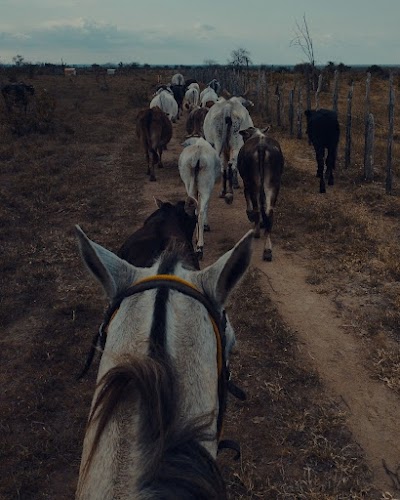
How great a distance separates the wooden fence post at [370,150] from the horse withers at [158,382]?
30.3 feet

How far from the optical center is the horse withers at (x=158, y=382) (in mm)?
1071

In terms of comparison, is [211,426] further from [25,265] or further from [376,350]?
[25,265]

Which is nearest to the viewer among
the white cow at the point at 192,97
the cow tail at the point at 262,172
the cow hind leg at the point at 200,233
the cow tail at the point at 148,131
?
the cow tail at the point at 262,172

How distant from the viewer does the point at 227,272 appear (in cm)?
172

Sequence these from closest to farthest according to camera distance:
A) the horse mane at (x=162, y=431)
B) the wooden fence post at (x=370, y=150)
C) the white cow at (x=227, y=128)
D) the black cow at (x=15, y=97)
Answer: the horse mane at (x=162, y=431)
the white cow at (x=227, y=128)
the wooden fence post at (x=370, y=150)
the black cow at (x=15, y=97)

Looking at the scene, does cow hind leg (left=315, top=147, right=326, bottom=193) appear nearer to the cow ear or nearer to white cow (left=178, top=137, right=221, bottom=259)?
the cow ear

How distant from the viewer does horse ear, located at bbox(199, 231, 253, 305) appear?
1702 mm

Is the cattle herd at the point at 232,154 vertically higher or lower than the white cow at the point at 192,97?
lower

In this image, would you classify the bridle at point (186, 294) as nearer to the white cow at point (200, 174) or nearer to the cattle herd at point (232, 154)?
the cattle herd at point (232, 154)

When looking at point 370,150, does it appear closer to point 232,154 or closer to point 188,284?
point 232,154

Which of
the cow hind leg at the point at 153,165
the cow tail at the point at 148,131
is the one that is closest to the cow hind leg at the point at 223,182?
the cow hind leg at the point at 153,165

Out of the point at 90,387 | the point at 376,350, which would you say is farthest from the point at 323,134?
the point at 90,387

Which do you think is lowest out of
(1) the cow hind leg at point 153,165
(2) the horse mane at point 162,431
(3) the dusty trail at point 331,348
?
(3) the dusty trail at point 331,348

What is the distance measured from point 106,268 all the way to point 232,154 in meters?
7.95
